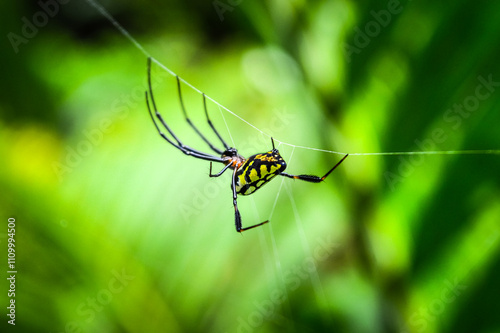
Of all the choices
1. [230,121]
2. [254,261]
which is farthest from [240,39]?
[254,261]
